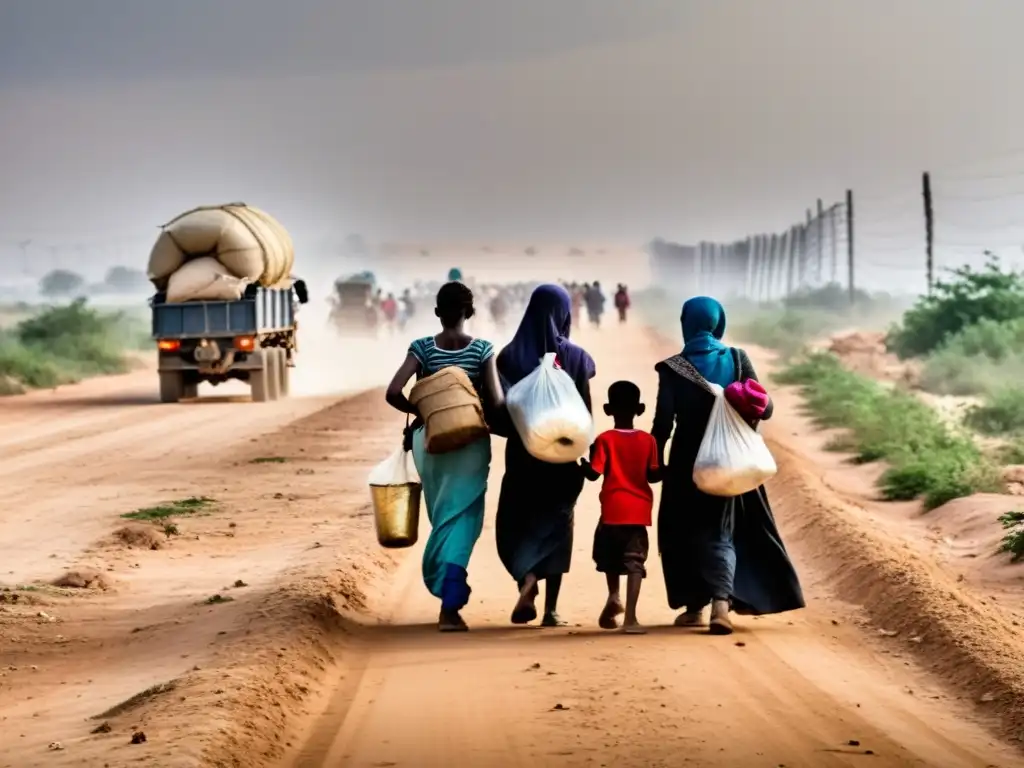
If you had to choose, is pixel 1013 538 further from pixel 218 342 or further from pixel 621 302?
pixel 621 302

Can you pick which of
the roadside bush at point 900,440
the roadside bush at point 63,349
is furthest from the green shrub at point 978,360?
the roadside bush at point 63,349

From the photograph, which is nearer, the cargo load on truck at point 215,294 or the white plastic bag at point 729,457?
the white plastic bag at point 729,457

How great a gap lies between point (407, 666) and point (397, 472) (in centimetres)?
138

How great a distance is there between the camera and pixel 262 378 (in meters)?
29.0

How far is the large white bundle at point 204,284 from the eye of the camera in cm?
2795

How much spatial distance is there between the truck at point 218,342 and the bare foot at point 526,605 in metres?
19.0

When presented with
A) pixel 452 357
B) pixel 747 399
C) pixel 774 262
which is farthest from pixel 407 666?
pixel 774 262

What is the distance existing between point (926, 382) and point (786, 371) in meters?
2.29

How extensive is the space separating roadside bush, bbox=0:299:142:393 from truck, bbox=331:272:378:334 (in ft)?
19.3

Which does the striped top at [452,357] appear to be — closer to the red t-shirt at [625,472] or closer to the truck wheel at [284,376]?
the red t-shirt at [625,472]

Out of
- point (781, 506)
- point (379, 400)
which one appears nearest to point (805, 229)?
point (379, 400)

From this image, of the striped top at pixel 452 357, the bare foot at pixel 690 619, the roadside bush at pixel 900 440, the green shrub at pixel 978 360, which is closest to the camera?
the striped top at pixel 452 357

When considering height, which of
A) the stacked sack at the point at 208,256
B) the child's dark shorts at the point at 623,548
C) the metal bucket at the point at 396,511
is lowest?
the child's dark shorts at the point at 623,548

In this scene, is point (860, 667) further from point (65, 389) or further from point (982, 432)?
point (65, 389)
